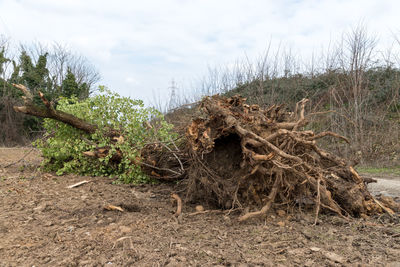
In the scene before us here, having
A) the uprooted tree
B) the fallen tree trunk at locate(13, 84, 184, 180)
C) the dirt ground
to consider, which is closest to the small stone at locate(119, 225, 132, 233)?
the dirt ground

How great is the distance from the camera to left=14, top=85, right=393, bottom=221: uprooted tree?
346cm

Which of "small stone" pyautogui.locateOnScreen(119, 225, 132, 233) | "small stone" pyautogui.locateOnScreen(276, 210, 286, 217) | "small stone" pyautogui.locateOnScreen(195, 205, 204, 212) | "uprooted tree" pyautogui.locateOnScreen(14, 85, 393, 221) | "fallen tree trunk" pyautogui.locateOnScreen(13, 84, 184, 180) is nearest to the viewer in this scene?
"small stone" pyautogui.locateOnScreen(119, 225, 132, 233)

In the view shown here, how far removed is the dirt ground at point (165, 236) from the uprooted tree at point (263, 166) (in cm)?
23

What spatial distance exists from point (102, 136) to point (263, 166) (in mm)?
2988

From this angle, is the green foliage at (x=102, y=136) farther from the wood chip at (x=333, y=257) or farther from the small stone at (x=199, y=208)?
the wood chip at (x=333, y=257)

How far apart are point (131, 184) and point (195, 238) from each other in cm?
243

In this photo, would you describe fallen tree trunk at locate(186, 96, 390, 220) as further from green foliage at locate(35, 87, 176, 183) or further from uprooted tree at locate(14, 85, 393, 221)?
green foliage at locate(35, 87, 176, 183)

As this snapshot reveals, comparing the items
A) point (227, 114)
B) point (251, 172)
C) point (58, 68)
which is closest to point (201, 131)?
point (227, 114)

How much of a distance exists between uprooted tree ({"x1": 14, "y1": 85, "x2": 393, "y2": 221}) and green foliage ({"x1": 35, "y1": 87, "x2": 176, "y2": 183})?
1395 mm

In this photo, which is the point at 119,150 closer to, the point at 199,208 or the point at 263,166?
the point at 199,208

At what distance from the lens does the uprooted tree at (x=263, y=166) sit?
11.3 ft

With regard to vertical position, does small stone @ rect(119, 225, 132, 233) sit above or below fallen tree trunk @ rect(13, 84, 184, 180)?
below

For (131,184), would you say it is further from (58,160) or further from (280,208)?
(280,208)

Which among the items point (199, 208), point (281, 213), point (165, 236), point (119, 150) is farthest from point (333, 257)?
point (119, 150)
